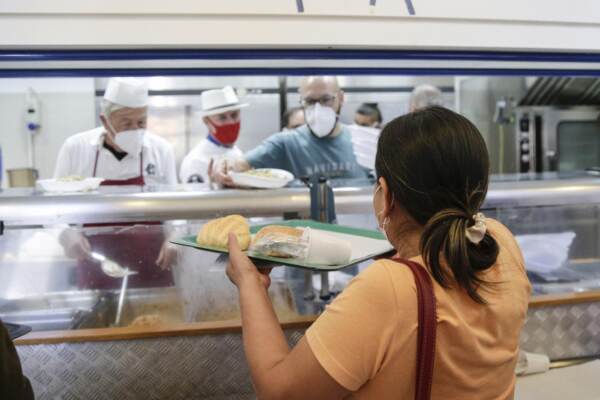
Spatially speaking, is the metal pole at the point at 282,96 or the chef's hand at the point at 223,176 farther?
the metal pole at the point at 282,96

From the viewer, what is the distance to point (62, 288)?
1.31m

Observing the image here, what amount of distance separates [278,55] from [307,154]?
147 cm

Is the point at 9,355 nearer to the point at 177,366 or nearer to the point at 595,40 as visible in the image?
the point at 177,366

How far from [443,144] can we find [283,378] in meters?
0.39

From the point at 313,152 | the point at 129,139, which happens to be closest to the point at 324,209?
the point at 129,139

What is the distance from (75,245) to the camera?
1.34 metres

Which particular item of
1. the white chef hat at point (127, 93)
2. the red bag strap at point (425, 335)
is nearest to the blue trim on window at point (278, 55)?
the red bag strap at point (425, 335)

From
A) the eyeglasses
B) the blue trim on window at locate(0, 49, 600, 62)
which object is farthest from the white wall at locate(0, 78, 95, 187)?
the blue trim on window at locate(0, 49, 600, 62)

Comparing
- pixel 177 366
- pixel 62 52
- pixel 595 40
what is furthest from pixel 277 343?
pixel 595 40

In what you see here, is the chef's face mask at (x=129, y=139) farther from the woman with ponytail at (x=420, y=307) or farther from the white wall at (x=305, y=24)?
the woman with ponytail at (x=420, y=307)

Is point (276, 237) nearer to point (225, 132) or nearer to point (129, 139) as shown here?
point (129, 139)

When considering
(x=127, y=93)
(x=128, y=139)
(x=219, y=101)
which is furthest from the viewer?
(x=219, y=101)

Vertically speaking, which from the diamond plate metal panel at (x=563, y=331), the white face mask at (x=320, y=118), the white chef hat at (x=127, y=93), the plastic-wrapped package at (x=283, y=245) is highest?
the white chef hat at (x=127, y=93)

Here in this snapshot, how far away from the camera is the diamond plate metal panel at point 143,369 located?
1.01 metres
